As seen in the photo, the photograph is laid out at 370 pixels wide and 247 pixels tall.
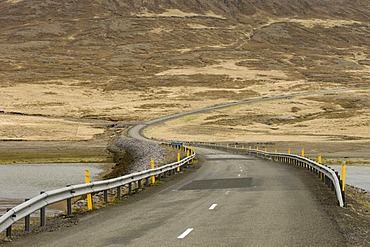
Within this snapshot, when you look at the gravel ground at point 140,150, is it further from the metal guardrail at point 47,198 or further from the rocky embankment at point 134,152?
the metal guardrail at point 47,198

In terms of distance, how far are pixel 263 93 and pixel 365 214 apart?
5819 inches

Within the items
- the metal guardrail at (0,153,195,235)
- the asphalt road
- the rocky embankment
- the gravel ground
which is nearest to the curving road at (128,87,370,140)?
the gravel ground

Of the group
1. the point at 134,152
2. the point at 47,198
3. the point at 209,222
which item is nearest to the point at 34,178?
the point at 47,198

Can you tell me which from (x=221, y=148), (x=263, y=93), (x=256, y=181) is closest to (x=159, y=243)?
(x=256, y=181)

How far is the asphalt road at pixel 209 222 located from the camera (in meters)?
12.9

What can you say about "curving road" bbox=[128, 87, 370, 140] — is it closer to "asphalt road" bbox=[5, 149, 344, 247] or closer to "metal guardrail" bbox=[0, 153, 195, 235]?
"asphalt road" bbox=[5, 149, 344, 247]

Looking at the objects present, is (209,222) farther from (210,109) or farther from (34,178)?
(210,109)

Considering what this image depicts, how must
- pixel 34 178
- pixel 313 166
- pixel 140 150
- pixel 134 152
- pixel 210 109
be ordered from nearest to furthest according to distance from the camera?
pixel 313 166 → pixel 34 178 → pixel 134 152 → pixel 140 150 → pixel 210 109

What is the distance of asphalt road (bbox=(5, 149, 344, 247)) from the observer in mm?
12914

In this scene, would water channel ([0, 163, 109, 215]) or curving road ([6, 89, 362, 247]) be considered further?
water channel ([0, 163, 109, 215])

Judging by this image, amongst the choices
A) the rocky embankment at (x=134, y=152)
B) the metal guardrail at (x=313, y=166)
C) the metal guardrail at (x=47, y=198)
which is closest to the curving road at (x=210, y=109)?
the rocky embankment at (x=134, y=152)

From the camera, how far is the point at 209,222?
15.5 meters

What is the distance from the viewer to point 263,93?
166m

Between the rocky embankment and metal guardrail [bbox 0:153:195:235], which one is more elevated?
metal guardrail [bbox 0:153:195:235]
